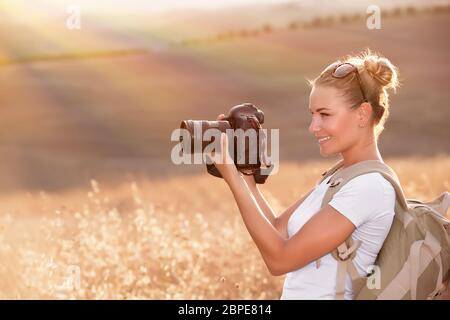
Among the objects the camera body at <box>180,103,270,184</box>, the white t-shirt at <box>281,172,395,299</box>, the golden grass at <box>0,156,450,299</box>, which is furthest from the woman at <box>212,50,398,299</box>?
the golden grass at <box>0,156,450,299</box>

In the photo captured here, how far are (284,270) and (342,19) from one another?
122 ft

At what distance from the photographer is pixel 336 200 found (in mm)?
2992

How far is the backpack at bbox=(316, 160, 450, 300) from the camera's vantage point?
3.00 metres

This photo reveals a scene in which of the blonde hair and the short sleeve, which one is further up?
the blonde hair

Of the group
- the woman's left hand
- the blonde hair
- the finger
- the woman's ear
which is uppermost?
the blonde hair

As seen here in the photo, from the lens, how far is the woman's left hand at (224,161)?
3131 mm

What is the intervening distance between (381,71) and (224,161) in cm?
73

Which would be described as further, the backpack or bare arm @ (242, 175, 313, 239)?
bare arm @ (242, 175, 313, 239)

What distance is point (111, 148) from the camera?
22.6 meters

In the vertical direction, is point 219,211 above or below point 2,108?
below

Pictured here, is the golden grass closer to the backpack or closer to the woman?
Result: the woman

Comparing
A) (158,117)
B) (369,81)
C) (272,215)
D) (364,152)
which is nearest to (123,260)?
(272,215)

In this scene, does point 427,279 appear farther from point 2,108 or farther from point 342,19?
point 342,19
